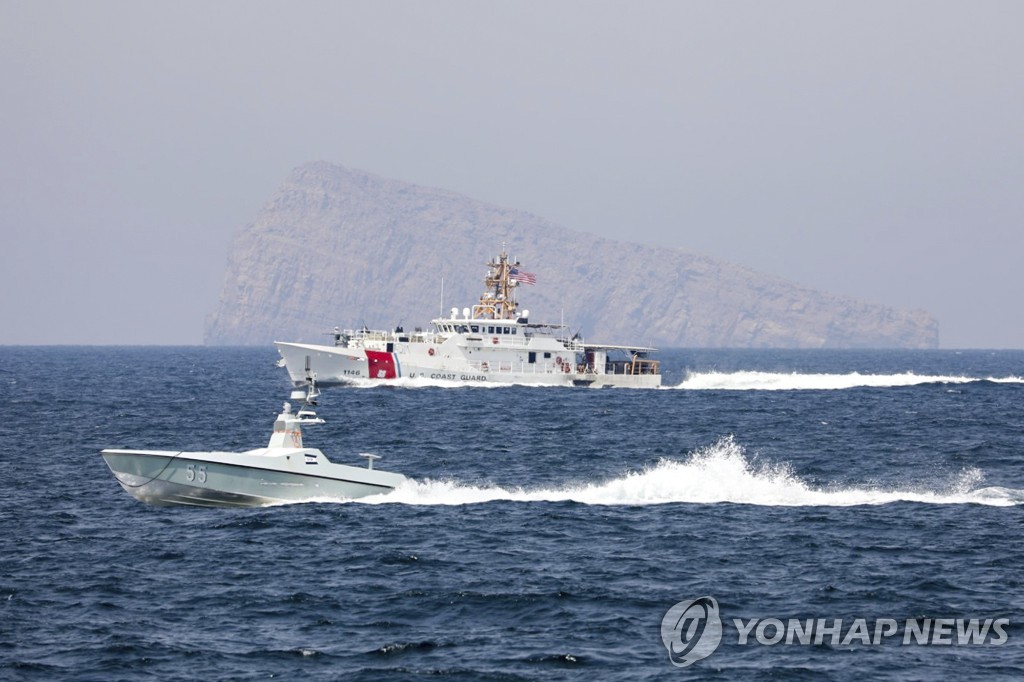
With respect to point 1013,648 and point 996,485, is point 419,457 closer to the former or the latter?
point 996,485

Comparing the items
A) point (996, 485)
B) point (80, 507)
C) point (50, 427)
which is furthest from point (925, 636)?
point (50, 427)

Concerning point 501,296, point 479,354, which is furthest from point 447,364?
point 501,296

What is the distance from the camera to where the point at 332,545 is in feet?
96.1

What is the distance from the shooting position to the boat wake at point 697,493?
118 ft

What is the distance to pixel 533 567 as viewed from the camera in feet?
90.2

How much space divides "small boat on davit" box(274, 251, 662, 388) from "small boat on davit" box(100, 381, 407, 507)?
57.3 meters

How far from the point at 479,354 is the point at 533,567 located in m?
68.9

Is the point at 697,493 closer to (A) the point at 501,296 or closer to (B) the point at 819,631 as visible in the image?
(B) the point at 819,631

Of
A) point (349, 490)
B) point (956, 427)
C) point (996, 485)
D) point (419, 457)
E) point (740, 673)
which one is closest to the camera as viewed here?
point (740, 673)

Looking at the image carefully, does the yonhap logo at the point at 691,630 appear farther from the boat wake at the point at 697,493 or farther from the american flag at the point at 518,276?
the american flag at the point at 518,276

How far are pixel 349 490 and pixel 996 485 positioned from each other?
71.8ft

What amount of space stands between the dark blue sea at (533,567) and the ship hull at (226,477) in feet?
1.77

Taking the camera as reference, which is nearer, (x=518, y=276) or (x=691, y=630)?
(x=691, y=630)

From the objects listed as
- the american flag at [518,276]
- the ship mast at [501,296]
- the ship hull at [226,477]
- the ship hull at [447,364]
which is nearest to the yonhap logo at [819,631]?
the ship hull at [226,477]
